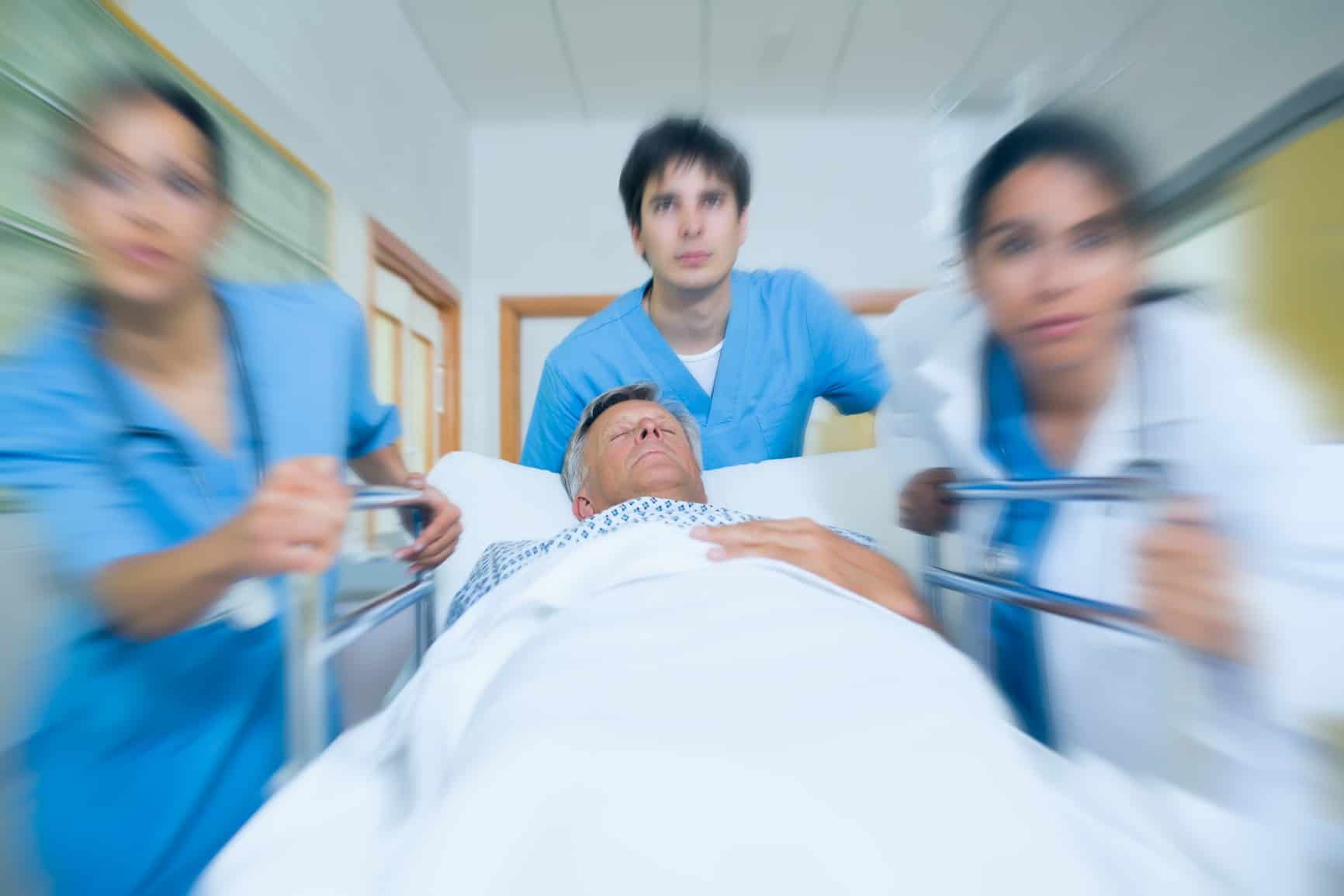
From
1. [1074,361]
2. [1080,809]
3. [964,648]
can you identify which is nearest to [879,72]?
[1074,361]

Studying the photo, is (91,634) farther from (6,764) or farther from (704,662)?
(704,662)

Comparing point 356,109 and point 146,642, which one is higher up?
point 356,109

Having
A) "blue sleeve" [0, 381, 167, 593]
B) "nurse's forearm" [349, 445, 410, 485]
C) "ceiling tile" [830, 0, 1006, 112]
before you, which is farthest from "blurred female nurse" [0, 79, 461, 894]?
"ceiling tile" [830, 0, 1006, 112]

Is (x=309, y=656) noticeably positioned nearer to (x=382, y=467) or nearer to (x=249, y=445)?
(x=249, y=445)

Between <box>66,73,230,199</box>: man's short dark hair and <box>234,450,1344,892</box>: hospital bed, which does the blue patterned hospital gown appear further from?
<box>66,73,230,199</box>: man's short dark hair

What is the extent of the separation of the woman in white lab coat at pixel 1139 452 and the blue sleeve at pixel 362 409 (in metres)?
0.57

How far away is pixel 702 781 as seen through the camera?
0.36 meters

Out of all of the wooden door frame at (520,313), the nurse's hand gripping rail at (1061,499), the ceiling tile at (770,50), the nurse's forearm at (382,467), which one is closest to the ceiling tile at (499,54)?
the ceiling tile at (770,50)

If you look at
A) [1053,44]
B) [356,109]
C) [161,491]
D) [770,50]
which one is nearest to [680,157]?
[770,50]

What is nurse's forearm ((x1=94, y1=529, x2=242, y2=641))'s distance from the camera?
17.1 inches

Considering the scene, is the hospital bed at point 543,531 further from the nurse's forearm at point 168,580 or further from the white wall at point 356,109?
the white wall at point 356,109

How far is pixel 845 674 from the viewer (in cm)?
45

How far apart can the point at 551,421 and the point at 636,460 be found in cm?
31

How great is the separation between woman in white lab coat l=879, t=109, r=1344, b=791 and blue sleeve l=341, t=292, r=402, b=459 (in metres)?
0.57
